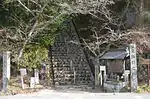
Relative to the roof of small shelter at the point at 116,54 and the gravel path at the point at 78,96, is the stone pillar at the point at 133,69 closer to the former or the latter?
the gravel path at the point at 78,96

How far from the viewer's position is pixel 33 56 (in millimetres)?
15758

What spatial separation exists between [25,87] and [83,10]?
13.6 feet

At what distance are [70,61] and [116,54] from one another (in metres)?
3.06

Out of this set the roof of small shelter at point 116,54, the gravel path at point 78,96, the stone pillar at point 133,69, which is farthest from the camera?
the roof of small shelter at point 116,54

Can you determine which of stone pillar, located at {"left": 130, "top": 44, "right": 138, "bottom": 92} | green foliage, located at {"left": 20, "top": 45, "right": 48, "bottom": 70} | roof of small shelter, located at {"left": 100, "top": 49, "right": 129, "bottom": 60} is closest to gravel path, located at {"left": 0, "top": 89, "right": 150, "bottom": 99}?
stone pillar, located at {"left": 130, "top": 44, "right": 138, "bottom": 92}

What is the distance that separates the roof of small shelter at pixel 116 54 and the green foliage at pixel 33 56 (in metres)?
2.88

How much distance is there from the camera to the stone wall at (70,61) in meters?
15.9

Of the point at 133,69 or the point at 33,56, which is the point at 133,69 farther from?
the point at 33,56

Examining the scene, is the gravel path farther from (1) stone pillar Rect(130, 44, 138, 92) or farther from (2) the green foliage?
(2) the green foliage

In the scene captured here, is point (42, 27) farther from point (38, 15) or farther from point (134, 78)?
point (134, 78)

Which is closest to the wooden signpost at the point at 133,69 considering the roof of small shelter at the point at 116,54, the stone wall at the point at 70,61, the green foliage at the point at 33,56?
the roof of small shelter at the point at 116,54

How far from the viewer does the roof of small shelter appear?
46.9 ft

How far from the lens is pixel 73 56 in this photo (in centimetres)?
1736

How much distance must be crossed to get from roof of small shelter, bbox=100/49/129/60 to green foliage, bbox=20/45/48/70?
2878 mm
